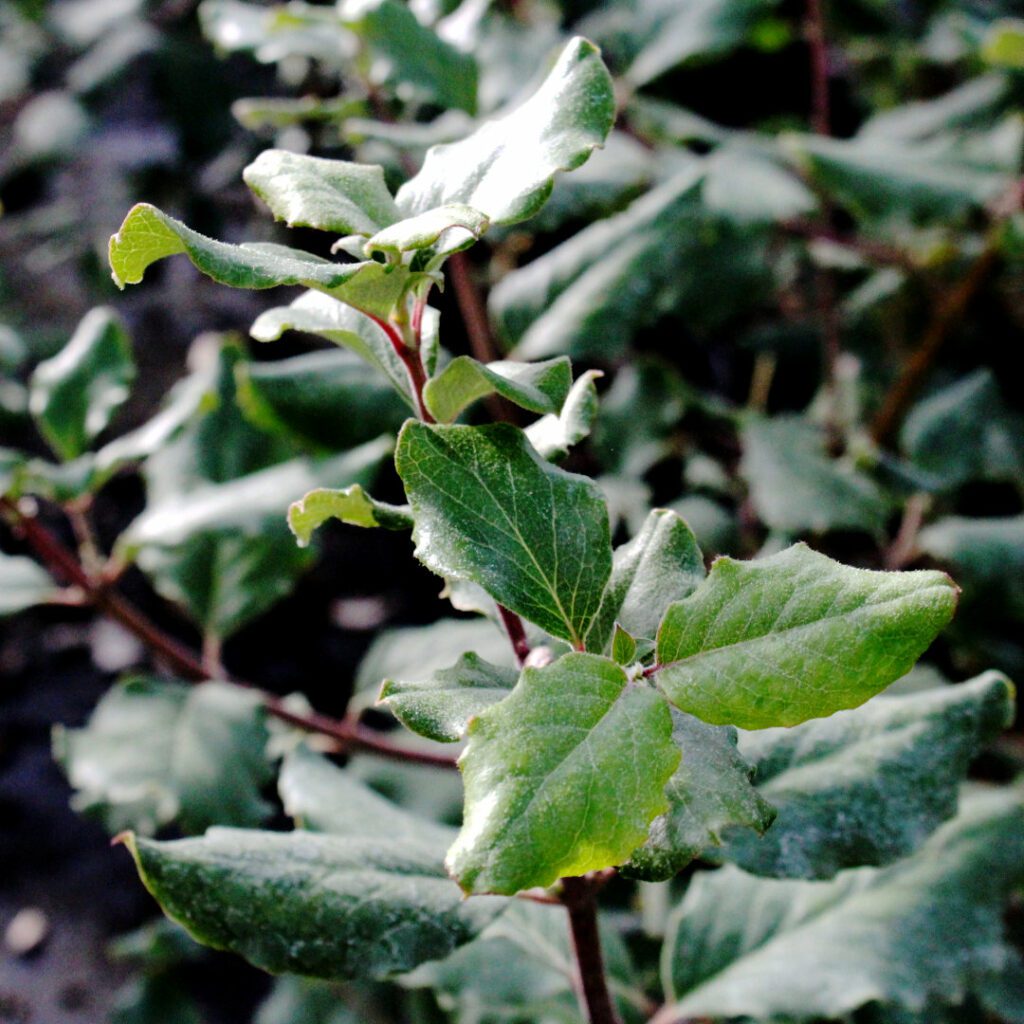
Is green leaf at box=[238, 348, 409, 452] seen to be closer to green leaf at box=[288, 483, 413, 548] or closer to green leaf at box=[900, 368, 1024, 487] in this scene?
green leaf at box=[288, 483, 413, 548]

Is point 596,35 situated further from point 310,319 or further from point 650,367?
point 310,319

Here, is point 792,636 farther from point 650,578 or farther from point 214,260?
point 214,260

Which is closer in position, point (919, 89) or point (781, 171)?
point (781, 171)

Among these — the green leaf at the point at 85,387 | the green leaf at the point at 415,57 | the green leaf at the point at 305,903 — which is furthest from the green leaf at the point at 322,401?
the green leaf at the point at 305,903

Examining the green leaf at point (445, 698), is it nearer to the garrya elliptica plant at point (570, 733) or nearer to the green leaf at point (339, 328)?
the garrya elliptica plant at point (570, 733)

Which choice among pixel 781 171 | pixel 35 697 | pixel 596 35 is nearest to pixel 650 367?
pixel 781 171

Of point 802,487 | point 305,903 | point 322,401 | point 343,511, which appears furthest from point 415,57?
point 305,903
